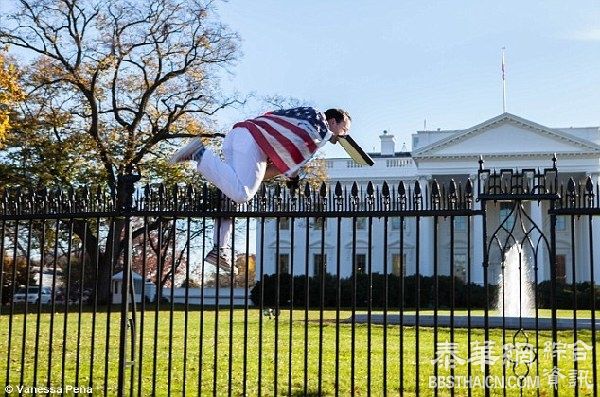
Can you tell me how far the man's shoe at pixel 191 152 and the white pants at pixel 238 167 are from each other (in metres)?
0.06

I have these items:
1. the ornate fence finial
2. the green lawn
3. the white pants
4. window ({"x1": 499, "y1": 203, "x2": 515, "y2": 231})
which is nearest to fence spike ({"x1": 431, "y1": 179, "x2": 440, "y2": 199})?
window ({"x1": 499, "y1": 203, "x2": 515, "y2": 231})

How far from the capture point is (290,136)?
17.5ft

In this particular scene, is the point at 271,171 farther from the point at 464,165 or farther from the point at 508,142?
the point at 464,165

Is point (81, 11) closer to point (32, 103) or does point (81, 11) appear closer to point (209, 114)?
point (32, 103)

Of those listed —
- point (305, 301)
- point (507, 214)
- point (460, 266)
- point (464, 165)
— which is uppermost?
point (464, 165)

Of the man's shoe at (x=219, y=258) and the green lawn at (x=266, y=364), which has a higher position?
the man's shoe at (x=219, y=258)

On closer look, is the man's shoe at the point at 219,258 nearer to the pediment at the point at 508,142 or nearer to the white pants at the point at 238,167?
the white pants at the point at 238,167

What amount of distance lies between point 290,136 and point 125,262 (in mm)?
1774

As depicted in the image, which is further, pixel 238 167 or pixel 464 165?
pixel 464 165

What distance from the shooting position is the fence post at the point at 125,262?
5.88 m

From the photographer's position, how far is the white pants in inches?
206

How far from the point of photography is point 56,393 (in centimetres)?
718

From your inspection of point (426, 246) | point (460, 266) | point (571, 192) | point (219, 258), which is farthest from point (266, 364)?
point (426, 246)

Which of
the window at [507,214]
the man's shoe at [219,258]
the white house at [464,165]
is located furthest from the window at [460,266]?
the man's shoe at [219,258]
